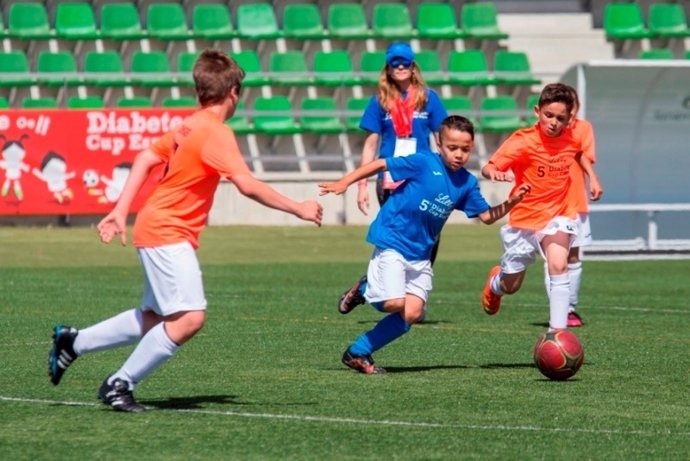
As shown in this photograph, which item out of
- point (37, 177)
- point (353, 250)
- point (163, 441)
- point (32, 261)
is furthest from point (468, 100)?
point (163, 441)

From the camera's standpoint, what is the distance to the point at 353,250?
20.5m

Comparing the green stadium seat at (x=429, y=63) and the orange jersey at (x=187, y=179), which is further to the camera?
the green stadium seat at (x=429, y=63)

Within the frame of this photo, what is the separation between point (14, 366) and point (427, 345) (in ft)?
9.90

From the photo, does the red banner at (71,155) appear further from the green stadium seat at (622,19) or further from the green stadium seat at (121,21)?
the green stadium seat at (622,19)

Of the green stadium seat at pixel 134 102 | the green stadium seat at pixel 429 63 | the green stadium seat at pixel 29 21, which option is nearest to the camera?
the green stadium seat at pixel 134 102

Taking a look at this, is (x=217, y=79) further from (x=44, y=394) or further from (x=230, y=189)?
(x=230, y=189)

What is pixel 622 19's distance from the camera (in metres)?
28.3

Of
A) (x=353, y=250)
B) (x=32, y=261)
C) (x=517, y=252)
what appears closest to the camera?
(x=517, y=252)

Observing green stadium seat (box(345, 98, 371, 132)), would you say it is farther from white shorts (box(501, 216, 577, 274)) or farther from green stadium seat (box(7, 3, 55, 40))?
white shorts (box(501, 216, 577, 274))

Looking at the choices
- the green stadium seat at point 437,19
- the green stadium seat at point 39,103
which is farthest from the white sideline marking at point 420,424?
the green stadium seat at point 437,19

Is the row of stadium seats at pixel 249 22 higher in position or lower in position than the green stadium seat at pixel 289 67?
higher

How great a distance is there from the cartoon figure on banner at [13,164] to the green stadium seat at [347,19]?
267 inches

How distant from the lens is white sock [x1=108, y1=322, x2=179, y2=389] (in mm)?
7848

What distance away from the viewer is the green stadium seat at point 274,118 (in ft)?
79.0
